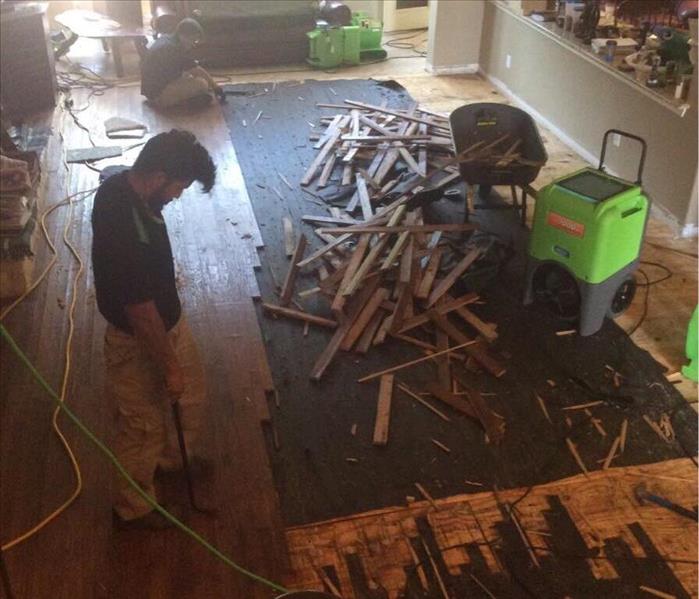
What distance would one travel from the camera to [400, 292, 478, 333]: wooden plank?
4.39 meters

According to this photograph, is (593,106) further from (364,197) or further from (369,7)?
(369,7)

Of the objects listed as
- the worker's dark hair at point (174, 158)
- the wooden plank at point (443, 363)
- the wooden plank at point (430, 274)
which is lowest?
the wooden plank at point (443, 363)

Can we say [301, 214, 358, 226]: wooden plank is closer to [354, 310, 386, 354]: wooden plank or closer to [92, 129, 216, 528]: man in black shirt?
[354, 310, 386, 354]: wooden plank

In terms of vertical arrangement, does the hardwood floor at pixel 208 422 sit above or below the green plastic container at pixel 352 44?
below

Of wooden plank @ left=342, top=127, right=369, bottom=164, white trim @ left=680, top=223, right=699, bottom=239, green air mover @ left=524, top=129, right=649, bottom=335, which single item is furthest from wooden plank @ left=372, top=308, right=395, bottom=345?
white trim @ left=680, top=223, right=699, bottom=239

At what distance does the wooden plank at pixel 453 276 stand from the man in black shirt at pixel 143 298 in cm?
179

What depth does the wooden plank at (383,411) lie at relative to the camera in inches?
145

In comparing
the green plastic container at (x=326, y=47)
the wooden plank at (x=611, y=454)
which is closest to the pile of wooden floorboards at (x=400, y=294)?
the wooden plank at (x=611, y=454)

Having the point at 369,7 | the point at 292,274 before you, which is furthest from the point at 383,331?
the point at 369,7

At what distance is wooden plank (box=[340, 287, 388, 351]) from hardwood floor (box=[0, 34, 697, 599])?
0.50 m

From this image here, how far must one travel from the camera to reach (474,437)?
12.2 ft

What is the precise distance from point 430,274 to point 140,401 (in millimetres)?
2223

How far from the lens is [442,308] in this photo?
4.49 m

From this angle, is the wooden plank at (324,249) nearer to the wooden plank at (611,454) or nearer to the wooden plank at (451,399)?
the wooden plank at (451,399)
